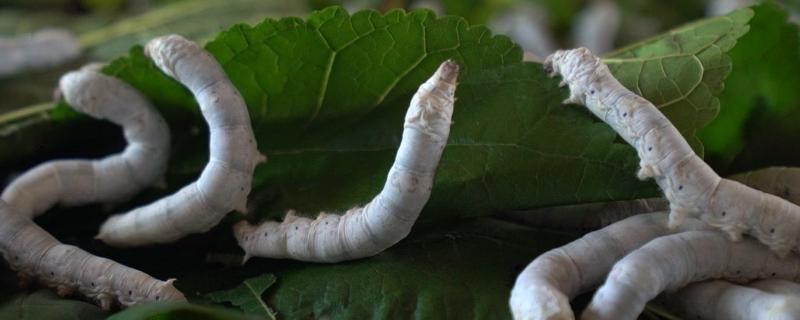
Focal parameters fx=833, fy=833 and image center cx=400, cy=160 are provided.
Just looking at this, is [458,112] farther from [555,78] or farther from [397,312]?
[397,312]

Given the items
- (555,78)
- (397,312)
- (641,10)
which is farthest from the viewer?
(641,10)

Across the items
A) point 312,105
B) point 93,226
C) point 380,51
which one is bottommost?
point 93,226

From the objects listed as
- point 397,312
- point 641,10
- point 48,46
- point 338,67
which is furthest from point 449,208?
point 641,10

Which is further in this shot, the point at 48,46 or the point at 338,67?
the point at 48,46

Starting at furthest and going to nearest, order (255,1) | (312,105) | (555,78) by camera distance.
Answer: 1. (255,1)
2. (312,105)
3. (555,78)

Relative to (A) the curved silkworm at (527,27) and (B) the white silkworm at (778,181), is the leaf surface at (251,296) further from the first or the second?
(A) the curved silkworm at (527,27)

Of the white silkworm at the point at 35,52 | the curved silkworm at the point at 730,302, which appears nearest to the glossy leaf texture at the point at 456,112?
the curved silkworm at the point at 730,302
